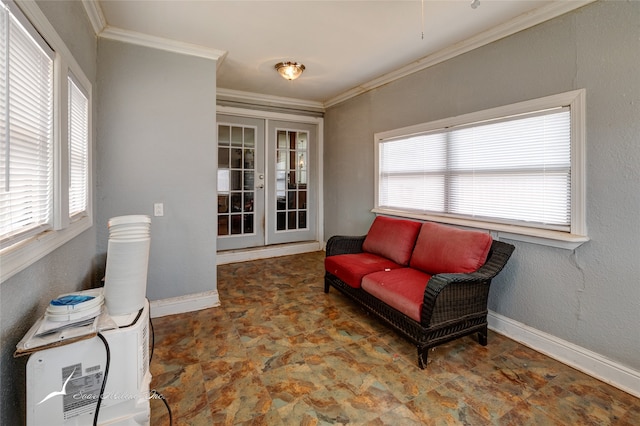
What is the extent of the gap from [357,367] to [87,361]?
1521 mm

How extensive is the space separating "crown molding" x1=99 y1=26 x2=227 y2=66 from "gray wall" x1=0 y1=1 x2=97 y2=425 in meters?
0.28

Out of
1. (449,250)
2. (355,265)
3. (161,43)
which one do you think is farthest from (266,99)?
(449,250)

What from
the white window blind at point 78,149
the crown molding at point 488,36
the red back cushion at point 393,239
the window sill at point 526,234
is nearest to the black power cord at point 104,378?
the white window blind at point 78,149

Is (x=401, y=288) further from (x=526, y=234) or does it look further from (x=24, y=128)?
(x=24, y=128)

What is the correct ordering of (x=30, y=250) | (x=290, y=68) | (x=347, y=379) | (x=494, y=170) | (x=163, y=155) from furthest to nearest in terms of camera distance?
(x=290, y=68), (x=163, y=155), (x=494, y=170), (x=347, y=379), (x=30, y=250)

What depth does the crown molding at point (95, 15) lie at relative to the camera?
2080 millimetres

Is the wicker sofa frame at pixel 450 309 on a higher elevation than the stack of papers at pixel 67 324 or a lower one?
lower

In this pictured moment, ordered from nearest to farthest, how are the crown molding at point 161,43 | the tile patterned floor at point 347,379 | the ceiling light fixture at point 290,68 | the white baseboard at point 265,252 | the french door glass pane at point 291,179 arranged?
the tile patterned floor at point 347,379, the crown molding at point 161,43, the ceiling light fixture at point 290,68, the white baseboard at point 265,252, the french door glass pane at point 291,179

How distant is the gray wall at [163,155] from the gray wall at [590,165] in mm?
2581

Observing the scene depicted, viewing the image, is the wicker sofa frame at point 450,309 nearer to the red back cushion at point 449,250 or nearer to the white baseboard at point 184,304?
the red back cushion at point 449,250

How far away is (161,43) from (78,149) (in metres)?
1.30

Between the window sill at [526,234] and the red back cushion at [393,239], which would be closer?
the window sill at [526,234]

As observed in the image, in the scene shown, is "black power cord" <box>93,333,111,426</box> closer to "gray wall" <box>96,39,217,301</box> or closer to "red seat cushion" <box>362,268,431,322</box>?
"gray wall" <box>96,39,217,301</box>

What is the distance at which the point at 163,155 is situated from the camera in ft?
9.04
